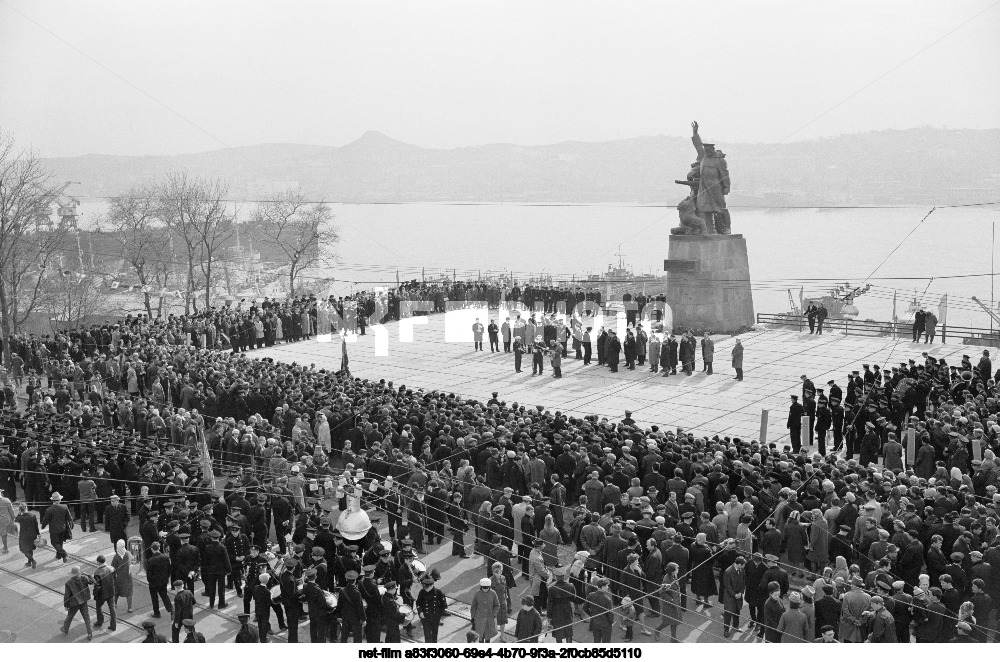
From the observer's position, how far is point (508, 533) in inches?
485

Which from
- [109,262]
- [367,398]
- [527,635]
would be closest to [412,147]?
[109,262]

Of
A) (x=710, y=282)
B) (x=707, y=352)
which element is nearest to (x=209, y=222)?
(x=710, y=282)

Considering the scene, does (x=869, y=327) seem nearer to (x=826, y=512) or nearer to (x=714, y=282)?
(x=714, y=282)

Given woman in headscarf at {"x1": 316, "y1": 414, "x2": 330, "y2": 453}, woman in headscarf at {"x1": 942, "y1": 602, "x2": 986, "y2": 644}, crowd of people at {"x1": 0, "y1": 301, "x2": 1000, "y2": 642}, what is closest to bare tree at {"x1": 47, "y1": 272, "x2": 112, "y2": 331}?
crowd of people at {"x1": 0, "y1": 301, "x2": 1000, "y2": 642}

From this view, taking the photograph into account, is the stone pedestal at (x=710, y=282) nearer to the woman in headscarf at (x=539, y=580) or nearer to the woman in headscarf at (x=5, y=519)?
the woman in headscarf at (x=539, y=580)

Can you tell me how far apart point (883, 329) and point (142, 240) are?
31836mm

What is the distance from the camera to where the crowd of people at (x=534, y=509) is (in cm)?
1020

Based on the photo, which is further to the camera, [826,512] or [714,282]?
[714,282]

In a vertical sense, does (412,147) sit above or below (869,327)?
above

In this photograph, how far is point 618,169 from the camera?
134625mm

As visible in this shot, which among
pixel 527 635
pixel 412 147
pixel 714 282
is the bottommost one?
pixel 527 635

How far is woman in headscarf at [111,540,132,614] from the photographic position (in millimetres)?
11312

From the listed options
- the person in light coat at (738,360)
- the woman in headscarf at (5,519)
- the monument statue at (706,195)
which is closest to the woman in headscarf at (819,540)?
the woman in headscarf at (5,519)
